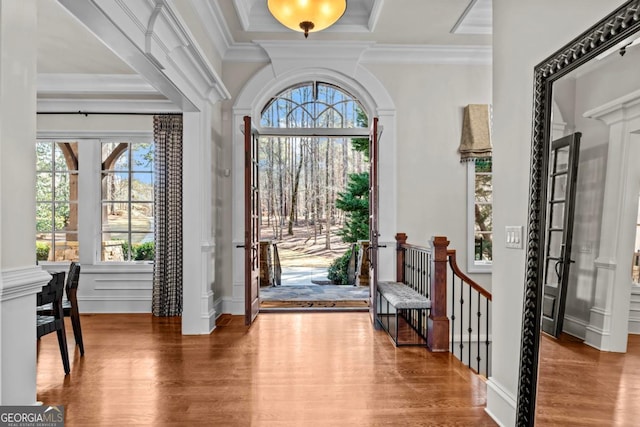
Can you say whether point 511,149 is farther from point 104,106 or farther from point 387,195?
point 104,106

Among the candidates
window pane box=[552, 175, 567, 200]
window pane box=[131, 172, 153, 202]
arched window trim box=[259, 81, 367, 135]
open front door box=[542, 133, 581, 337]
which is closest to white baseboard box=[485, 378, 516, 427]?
open front door box=[542, 133, 581, 337]

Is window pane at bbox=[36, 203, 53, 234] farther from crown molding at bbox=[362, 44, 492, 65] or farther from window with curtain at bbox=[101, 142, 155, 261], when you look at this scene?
crown molding at bbox=[362, 44, 492, 65]

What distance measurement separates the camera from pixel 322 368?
3.41 m

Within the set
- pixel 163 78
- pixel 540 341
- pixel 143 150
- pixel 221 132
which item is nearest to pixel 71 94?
pixel 143 150

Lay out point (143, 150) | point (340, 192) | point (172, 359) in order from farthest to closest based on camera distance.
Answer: point (340, 192) → point (143, 150) → point (172, 359)

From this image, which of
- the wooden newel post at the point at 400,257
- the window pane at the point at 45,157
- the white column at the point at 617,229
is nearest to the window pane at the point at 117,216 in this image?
the window pane at the point at 45,157

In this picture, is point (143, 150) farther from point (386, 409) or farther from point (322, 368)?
point (386, 409)

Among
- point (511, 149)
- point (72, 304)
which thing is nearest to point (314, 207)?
point (72, 304)

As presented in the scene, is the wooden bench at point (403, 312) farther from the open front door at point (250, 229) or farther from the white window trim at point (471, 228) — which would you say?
the open front door at point (250, 229)

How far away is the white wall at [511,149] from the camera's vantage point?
2.15 metres

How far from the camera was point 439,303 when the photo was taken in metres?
3.94

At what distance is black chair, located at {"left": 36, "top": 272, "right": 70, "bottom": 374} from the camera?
3.18 metres

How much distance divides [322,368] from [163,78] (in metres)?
2.70

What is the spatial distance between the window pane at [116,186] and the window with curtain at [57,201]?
41cm
